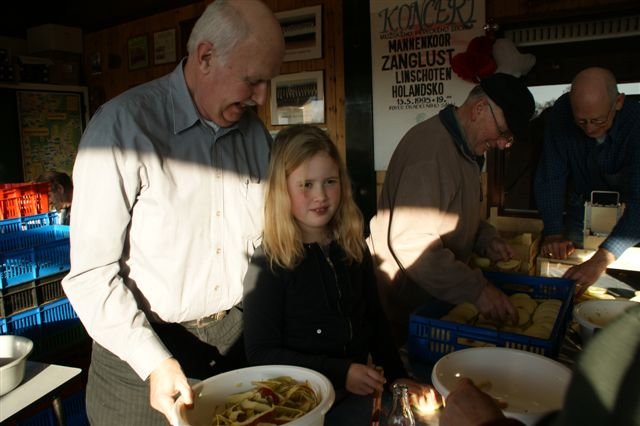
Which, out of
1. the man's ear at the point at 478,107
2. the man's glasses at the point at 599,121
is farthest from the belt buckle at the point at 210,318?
the man's glasses at the point at 599,121

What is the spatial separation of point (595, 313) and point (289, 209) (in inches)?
41.5

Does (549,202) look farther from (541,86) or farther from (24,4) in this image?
(24,4)

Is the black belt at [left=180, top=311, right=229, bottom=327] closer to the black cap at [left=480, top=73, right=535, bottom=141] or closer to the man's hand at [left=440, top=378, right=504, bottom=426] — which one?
the man's hand at [left=440, top=378, right=504, bottom=426]

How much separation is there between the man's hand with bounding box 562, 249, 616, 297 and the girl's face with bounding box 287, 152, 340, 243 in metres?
1.18

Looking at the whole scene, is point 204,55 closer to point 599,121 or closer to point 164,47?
point 599,121

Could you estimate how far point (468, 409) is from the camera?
96cm

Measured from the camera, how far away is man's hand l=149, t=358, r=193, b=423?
1.11m

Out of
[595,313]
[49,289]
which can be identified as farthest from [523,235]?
[49,289]

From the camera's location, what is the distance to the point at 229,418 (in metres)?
1.04

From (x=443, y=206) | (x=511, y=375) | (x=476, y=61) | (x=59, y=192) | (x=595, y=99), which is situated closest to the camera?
(x=511, y=375)

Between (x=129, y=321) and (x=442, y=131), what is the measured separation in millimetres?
1347

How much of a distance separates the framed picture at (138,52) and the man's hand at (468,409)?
5.72 m

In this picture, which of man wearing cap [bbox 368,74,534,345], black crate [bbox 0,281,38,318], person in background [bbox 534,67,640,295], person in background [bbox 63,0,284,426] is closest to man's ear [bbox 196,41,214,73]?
person in background [bbox 63,0,284,426]

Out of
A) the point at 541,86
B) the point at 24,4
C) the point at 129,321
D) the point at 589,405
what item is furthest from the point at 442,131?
the point at 24,4
